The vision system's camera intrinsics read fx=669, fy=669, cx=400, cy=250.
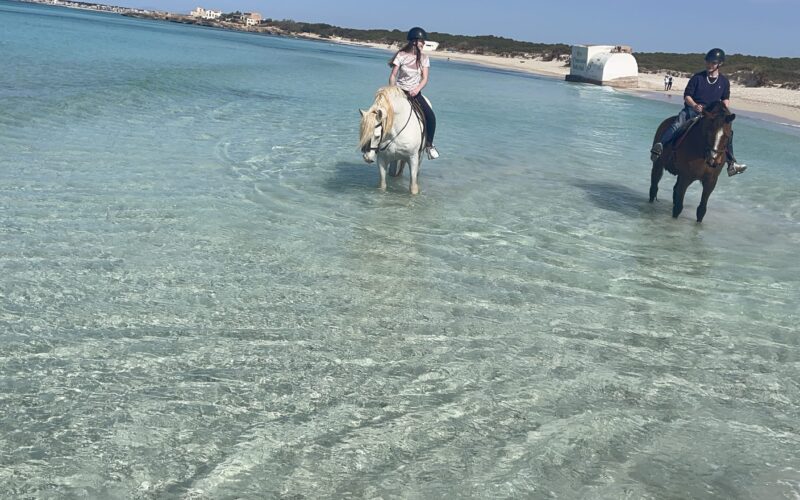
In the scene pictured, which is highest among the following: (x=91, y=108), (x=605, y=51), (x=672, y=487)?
(x=605, y=51)

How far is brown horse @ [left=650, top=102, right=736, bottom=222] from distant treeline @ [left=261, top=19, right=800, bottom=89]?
5580cm

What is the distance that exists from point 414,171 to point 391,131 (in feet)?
3.48

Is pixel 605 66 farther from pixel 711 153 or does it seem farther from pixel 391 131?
pixel 391 131

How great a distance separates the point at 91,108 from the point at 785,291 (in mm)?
15792

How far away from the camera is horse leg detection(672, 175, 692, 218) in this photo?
407 inches

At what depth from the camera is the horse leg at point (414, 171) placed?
1031cm

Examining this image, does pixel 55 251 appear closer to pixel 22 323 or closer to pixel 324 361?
pixel 22 323

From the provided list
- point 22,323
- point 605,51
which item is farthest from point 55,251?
point 605,51

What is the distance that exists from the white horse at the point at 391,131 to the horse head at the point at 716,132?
13.4ft

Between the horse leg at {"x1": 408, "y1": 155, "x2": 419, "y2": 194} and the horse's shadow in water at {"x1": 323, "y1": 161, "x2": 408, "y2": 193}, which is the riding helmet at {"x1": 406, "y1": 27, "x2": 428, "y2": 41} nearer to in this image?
the horse leg at {"x1": 408, "y1": 155, "x2": 419, "y2": 194}

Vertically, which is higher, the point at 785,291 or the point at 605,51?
the point at 605,51

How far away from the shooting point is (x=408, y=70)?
1006cm

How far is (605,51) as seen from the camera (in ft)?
223

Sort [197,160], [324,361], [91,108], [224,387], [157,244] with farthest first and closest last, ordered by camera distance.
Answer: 1. [91,108]
2. [197,160]
3. [157,244]
4. [324,361]
5. [224,387]
